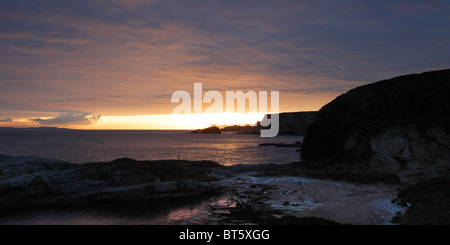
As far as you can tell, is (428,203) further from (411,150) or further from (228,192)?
(411,150)

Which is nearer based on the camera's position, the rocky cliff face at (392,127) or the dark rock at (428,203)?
the dark rock at (428,203)

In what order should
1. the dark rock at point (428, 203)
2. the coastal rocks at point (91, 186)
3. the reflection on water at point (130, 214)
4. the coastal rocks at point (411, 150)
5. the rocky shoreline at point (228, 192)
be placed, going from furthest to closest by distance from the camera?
the coastal rocks at point (411, 150)
the coastal rocks at point (91, 186)
the reflection on water at point (130, 214)
the rocky shoreline at point (228, 192)
the dark rock at point (428, 203)

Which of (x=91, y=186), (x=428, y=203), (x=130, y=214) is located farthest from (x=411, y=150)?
(x=91, y=186)

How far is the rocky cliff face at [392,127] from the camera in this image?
1077 inches

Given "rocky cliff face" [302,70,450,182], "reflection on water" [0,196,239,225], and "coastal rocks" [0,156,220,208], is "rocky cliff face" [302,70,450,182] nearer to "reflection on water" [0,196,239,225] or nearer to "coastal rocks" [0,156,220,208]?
"coastal rocks" [0,156,220,208]

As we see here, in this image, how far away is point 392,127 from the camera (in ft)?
98.4

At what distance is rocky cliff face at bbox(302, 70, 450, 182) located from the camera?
2736cm

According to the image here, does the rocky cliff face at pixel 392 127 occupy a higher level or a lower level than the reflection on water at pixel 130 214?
higher

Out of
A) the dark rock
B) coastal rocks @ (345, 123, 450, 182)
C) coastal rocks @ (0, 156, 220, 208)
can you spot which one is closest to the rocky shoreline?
coastal rocks @ (0, 156, 220, 208)

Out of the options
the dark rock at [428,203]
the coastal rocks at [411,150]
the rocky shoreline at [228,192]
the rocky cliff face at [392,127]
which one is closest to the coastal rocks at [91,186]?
the rocky shoreline at [228,192]

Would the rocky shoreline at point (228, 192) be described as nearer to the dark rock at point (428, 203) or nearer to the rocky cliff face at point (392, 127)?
the dark rock at point (428, 203)

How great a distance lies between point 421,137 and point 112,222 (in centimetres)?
2804

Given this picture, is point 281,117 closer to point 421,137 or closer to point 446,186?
point 421,137
